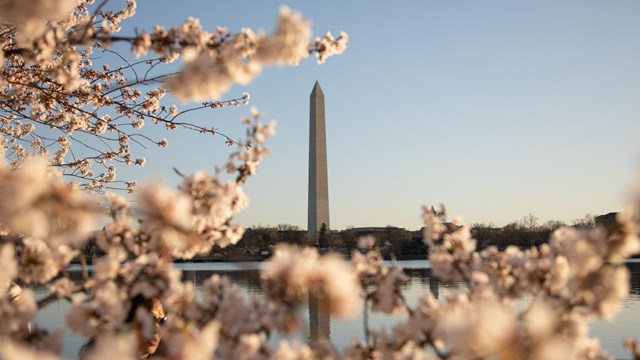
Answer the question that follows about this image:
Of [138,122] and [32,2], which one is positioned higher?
[138,122]

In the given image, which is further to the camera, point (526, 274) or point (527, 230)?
point (527, 230)

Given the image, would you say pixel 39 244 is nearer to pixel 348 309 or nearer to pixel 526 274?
pixel 348 309

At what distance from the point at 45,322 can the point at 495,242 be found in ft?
188

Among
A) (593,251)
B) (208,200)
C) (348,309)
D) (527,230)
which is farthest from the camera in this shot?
(527,230)

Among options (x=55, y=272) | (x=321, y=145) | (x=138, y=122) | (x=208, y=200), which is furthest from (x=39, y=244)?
(x=321, y=145)

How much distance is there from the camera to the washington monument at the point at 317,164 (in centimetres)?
3431

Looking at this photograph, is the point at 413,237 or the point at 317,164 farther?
the point at 413,237

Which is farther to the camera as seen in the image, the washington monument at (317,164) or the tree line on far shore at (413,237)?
the tree line on far shore at (413,237)

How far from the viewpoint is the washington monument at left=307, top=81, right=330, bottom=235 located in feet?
113

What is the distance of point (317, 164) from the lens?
35125mm

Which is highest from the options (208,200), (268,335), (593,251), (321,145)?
(321,145)

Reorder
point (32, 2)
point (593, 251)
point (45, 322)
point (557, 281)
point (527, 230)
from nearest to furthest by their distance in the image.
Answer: point (593, 251) → point (32, 2) → point (557, 281) → point (45, 322) → point (527, 230)

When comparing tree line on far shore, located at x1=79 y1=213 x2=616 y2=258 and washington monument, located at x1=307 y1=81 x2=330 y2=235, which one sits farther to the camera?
tree line on far shore, located at x1=79 y1=213 x2=616 y2=258

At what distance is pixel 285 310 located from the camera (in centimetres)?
192
